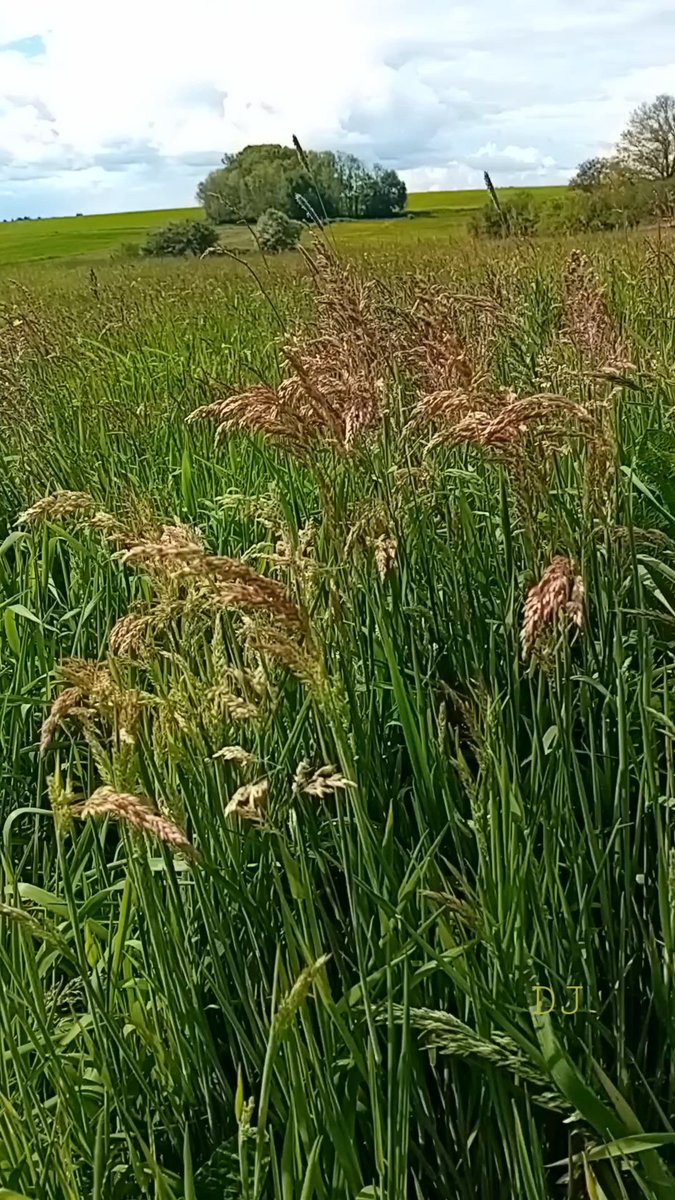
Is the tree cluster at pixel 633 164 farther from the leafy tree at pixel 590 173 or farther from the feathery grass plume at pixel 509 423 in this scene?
the feathery grass plume at pixel 509 423

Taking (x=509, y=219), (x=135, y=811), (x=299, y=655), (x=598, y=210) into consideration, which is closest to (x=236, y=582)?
(x=299, y=655)

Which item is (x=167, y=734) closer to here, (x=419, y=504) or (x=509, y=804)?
(x=509, y=804)

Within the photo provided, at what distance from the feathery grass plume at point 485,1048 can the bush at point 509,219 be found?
2.47 m

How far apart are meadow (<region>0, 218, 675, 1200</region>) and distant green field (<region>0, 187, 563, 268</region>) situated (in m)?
2.38

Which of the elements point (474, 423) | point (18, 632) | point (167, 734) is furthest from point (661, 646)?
point (18, 632)

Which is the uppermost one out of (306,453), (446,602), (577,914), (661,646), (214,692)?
(306,453)

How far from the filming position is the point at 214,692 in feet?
3.12

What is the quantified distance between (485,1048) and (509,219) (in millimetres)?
3445

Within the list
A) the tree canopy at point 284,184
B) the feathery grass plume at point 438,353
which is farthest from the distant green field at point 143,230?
the feathery grass plume at point 438,353

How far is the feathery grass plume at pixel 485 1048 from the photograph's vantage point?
965mm

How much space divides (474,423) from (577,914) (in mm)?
672

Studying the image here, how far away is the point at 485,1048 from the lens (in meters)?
0.96

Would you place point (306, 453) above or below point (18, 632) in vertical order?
above

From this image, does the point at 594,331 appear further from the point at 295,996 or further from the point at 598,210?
the point at 598,210
